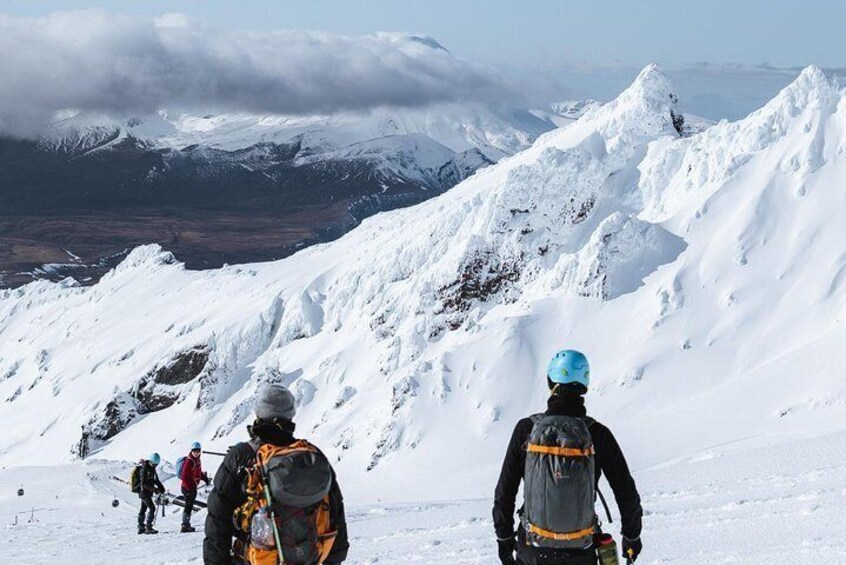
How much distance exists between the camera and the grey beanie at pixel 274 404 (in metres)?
7.07

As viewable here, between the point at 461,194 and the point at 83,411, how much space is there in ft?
115

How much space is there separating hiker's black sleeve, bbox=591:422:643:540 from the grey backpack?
5.0 inches

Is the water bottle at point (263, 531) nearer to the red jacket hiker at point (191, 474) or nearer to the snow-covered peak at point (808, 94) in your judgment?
the red jacket hiker at point (191, 474)

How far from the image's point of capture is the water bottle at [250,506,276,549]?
6820 millimetres

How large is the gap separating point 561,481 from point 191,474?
14859mm

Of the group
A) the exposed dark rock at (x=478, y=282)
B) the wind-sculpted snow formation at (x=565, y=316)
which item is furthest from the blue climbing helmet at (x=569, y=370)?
the exposed dark rock at (x=478, y=282)

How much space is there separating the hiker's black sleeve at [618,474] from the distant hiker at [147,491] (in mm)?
15962

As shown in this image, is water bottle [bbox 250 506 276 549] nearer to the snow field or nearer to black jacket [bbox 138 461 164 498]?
the snow field

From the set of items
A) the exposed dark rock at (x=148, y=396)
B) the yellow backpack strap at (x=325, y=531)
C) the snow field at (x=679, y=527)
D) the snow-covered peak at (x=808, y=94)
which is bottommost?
the snow field at (x=679, y=527)

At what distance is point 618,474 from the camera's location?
6.82 metres

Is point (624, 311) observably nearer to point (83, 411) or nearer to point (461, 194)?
point (461, 194)

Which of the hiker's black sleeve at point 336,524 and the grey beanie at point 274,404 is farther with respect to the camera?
the hiker's black sleeve at point 336,524

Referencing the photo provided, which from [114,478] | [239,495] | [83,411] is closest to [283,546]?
[239,495]

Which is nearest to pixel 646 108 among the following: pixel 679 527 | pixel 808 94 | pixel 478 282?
pixel 808 94
